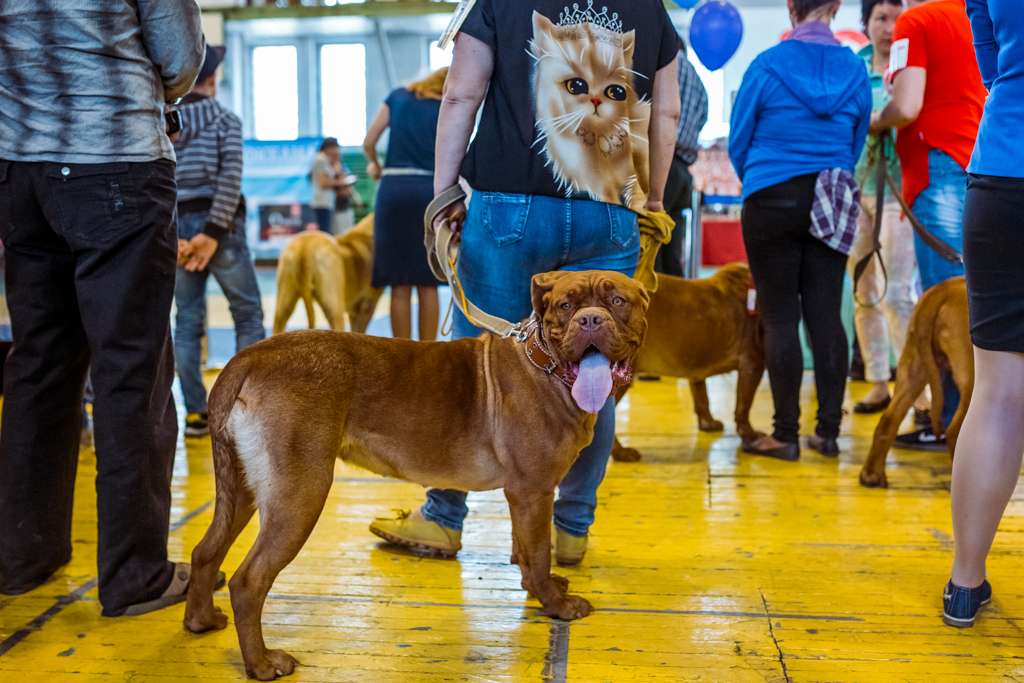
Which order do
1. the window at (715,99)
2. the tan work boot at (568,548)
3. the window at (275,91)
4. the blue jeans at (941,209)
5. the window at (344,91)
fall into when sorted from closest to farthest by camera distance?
the tan work boot at (568,548) < the blue jeans at (941,209) < the window at (715,99) < the window at (344,91) < the window at (275,91)

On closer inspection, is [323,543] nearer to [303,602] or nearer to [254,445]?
[303,602]

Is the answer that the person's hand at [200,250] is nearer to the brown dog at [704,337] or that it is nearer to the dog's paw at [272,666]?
the brown dog at [704,337]

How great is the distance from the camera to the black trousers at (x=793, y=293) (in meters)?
3.43

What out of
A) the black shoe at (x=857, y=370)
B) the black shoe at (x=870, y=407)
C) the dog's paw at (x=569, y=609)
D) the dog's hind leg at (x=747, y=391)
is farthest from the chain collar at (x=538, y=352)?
the black shoe at (x=857, y=370)

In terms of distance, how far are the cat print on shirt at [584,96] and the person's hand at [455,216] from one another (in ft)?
0.99

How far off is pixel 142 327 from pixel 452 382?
80cm

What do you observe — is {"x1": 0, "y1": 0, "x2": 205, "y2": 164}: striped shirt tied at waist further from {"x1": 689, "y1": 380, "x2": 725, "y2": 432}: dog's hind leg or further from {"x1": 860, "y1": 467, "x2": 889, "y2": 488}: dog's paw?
{"x1": 689, "y1": 380, "x2": 725, "y2": 432}: dog's hind leg

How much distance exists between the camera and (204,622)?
198cm

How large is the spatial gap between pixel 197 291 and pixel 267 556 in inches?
108

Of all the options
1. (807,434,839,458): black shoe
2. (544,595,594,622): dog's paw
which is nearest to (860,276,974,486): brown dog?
(807,434,839,458): black shoe

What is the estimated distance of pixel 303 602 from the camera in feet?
7.16

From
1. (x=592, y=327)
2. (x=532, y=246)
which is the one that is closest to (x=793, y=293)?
(x=532, y=246)

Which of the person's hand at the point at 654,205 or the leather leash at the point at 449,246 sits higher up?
the person's hand at the point at 654,205

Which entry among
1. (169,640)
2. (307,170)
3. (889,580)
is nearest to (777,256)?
(889,580)
